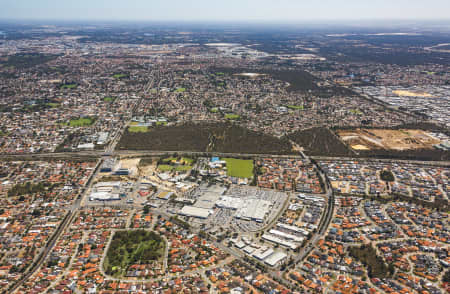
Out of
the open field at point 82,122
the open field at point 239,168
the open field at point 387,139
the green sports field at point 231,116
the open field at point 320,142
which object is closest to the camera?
the open field at point 239,168

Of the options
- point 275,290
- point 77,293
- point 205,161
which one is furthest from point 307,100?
point 77,293

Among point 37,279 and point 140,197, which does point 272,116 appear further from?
point 37,279

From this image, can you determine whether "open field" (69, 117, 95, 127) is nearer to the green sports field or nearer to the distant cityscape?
the distant cityscape

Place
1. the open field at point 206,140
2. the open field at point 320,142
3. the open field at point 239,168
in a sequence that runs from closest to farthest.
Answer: the open field at point 239,168 < the open field at point 320,142 < the open field at point 206,140

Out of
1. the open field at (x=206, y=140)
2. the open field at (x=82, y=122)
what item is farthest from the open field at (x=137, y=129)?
the open field at (x=82, y=122)

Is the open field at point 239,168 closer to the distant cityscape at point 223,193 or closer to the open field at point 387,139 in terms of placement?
Result: the distant cityscape at point 223,193

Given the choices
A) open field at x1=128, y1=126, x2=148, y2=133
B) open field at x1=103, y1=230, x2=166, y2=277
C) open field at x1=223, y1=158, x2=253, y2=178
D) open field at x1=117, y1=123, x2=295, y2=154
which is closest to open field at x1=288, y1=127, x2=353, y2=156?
open field at x1=117, y1=123, x2=295, y2=154
